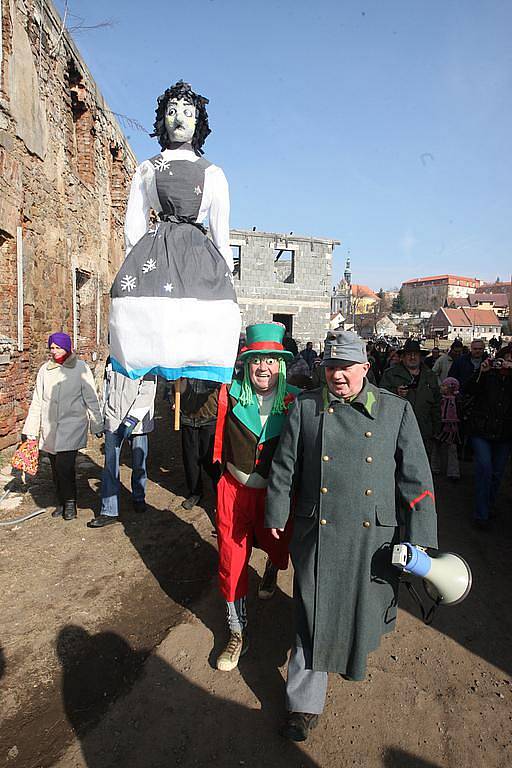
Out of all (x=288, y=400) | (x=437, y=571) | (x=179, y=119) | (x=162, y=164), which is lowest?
(x=437, y=571)

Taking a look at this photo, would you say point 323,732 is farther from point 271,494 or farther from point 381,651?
point 271,494

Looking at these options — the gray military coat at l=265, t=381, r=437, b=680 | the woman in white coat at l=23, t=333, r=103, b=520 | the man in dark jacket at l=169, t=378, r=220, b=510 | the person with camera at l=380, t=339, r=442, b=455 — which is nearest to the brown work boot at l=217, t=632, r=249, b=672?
the gray military coat at l=265, t=381, r=437, b=680

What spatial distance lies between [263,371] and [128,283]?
1.01 meters

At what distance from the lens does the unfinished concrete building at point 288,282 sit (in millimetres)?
25953

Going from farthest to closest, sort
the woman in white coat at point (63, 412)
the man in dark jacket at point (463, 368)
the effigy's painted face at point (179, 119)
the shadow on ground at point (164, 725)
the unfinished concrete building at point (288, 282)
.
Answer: the unfinished concrete building at point (288, 282) < the man in dark jacket at point (463, 368) < the woman in white coat at point (63, 412) < the effigy's painted face at point (179, 119) < the shadow on ground at point (164, 725)

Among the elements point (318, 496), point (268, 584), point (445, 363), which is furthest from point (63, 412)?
point (445, 363)

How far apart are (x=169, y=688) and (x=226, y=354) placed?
6.46ft

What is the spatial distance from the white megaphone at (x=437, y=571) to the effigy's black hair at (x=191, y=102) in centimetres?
292

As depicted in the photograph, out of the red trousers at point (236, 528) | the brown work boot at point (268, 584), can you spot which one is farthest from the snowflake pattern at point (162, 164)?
the brown work boot at point (268, 584)

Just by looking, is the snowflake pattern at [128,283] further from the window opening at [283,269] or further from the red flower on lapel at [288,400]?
the window opening at [283,269]

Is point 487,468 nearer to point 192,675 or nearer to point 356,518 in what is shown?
point 356,518

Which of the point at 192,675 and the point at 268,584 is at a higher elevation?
the point at 268,584

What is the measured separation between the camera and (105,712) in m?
2.40

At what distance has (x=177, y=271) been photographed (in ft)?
9.19
